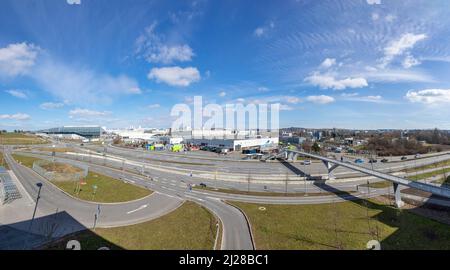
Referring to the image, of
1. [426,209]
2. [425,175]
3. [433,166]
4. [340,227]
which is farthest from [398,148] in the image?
[340,227]

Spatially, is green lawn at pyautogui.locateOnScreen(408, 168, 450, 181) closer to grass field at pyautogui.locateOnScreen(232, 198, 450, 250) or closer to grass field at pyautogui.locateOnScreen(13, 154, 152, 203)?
grass field at pyautogui.locateOnScreen(232, 198, 450, 250)

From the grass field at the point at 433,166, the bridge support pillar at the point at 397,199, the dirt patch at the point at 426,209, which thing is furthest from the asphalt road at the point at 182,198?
the grass field at the point at 433,166

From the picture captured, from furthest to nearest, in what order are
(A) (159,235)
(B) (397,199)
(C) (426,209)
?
(B) (397,199)
(C) (426,209)
(A) (159,235)

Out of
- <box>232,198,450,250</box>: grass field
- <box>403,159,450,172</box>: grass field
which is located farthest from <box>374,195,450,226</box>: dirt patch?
<box>403,159,450,172</box>: grass field

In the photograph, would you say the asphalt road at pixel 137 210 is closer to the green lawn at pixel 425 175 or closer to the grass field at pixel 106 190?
the grass field at pixel 106 190

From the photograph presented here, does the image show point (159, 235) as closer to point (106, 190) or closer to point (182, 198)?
point (182, 198)
